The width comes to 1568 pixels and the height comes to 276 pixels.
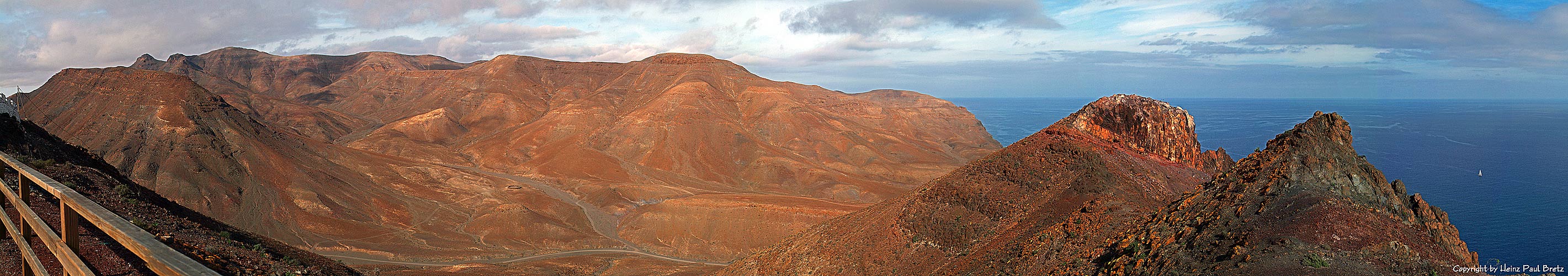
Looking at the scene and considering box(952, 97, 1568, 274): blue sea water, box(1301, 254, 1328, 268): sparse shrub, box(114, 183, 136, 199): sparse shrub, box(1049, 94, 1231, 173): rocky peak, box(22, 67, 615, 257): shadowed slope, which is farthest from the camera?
box(22, 67, 615, 257): shadowed slope

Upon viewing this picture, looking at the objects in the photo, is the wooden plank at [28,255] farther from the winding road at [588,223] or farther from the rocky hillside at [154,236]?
the winding road at [588,223]

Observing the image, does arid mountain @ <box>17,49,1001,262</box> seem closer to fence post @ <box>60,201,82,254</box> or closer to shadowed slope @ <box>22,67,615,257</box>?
shadowed slope @ <box>22,67,615,257</box>

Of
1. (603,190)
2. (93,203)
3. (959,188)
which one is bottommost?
(603,190)

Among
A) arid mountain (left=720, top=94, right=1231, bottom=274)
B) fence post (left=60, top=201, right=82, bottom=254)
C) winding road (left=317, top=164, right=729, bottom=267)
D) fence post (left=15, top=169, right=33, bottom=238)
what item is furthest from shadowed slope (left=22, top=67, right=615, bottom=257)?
fence post (left=60, top=201, right=82, bottom=254)

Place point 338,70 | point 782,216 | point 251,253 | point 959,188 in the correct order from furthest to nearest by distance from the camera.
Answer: point 338,70, point 782,216, point 959,188, point 251,253

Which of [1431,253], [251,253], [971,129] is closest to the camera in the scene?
[251,253]

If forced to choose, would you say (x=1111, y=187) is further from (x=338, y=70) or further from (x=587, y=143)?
(x=338, y=70)

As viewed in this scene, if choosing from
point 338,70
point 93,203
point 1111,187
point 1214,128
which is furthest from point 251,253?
point 338,70

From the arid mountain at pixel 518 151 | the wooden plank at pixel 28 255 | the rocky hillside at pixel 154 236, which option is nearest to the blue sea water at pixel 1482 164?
the rocky hillside at pixel 154 236
